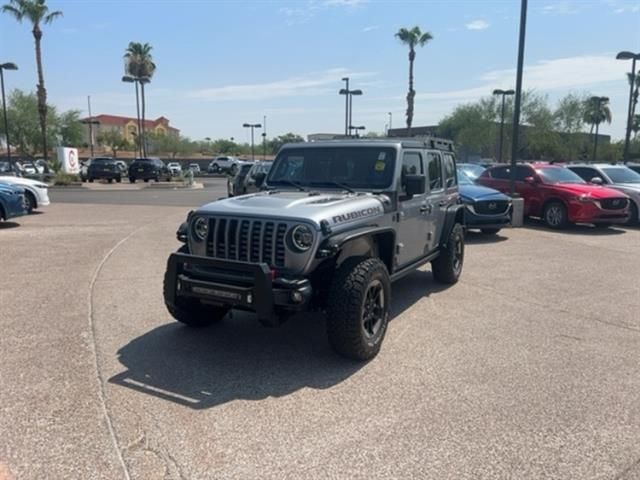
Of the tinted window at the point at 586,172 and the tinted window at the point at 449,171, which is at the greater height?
the tinted window at the point at 449,171

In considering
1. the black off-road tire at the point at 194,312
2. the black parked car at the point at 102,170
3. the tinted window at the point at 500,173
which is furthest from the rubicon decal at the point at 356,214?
the black parked car at the point at 102,170

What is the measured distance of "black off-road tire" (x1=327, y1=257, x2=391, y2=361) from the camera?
163 inches

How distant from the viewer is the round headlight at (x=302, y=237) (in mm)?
4109

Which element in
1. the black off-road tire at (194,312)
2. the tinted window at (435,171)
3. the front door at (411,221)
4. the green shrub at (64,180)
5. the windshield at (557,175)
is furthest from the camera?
the green shrub at (64,180)

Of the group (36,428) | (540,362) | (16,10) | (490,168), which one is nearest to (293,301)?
(36,428)

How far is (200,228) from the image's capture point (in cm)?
458

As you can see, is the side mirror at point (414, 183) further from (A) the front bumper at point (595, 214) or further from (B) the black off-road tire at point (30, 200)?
(B) the black off-road tire at point (30, 200)

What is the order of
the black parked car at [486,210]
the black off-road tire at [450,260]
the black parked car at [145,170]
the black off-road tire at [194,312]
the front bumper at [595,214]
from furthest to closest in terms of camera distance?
the black parked car at [145,170] → the front bumper at [595,214] → the black parked car at [486,210] → the black off-road tire at [450,260] → the black off-road tire at [194,312]

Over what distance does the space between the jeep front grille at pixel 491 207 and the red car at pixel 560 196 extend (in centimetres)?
264

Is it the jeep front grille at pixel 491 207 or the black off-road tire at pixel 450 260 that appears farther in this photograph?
the jeep front grille at pixel 491 207

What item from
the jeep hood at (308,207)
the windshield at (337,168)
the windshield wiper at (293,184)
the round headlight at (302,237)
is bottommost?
the round headlight at (302,237)

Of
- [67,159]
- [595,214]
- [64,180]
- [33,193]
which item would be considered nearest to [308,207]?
[595,214]

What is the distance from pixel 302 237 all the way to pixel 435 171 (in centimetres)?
310

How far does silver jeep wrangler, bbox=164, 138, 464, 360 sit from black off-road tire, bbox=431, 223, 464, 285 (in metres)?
1.24
